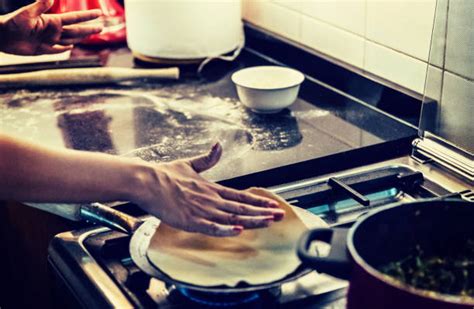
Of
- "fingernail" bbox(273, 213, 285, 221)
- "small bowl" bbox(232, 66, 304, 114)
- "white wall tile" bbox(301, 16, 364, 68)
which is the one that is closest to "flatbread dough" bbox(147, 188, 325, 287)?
"fingernail" bbox(273, 213, 285, 221)

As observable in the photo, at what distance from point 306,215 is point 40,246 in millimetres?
551

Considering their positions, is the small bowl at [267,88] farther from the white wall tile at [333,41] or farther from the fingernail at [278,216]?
the fingernail at [278,216]

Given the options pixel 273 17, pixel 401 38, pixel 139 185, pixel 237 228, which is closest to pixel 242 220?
pixel 237 228

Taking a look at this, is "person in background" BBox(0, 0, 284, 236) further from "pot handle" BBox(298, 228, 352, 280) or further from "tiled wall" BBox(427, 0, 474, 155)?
"tiled wall" BBox(427, 0, 474, 155)

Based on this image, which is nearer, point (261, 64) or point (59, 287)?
point (59, 287)

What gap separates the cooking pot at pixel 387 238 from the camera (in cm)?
75

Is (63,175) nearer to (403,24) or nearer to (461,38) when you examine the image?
(461,38)

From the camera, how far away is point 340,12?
1531 millimetres

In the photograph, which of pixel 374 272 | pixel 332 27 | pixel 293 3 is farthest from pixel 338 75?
pixel 374 272

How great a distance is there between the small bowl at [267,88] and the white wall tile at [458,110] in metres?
0.32

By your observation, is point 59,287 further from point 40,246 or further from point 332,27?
point 332,27

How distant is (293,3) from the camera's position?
168cm

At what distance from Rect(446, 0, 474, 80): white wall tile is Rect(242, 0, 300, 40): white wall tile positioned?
1.83 feet

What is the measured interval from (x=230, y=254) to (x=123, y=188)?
150mm
